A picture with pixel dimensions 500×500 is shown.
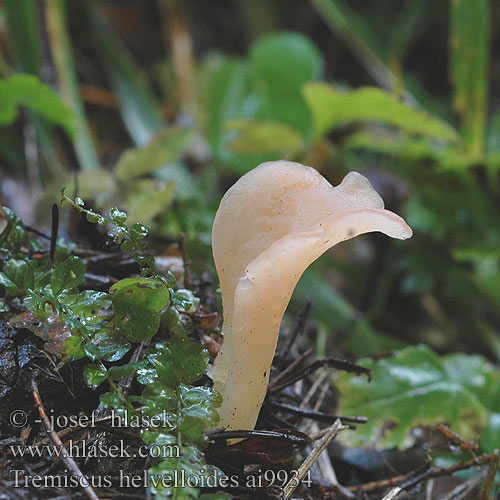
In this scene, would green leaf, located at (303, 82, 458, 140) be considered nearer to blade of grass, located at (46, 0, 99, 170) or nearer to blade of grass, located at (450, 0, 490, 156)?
blade of grass, located at (450, 0, 490, 156)

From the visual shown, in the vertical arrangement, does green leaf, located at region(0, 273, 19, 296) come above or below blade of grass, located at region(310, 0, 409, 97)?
below

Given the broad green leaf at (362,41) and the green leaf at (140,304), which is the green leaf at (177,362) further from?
the broad green leaf at (362,41)

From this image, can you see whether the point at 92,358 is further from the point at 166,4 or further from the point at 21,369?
the point at 166,4

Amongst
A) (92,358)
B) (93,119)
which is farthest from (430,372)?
(93,119)

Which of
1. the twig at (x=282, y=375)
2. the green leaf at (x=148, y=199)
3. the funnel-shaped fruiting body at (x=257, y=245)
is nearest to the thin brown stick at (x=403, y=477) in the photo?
the twig at (x=282, y=375)

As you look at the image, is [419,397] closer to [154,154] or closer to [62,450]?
[62,450]

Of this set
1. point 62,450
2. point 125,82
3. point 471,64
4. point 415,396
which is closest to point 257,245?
point 62,450

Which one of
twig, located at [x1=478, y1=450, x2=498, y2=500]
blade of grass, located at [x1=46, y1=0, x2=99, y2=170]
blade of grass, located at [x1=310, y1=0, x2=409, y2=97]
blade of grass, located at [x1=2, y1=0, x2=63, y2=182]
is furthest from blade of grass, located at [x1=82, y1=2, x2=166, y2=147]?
twig, located at [x1=478, y1=450, x2=498, y2=500]

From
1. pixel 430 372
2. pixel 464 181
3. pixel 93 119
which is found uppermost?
pixel 93 119
